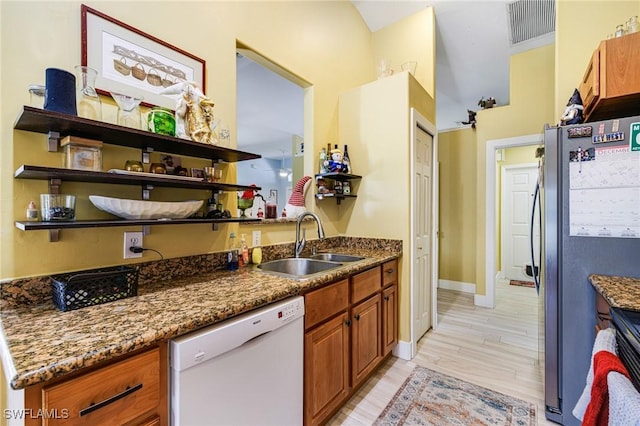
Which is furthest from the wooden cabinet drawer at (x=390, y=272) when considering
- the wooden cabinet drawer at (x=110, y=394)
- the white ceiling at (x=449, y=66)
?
the white ceiling at (x=449, y=66)

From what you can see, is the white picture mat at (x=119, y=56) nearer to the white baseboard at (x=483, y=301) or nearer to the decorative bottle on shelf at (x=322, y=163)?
the decorative bottle on shelf at (x=322, y=163)

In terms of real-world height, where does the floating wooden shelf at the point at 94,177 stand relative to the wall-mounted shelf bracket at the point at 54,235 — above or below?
above

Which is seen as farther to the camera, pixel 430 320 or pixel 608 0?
pixel 430 320

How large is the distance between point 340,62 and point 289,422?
9.55 ft

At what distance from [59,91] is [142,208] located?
0.51 meters

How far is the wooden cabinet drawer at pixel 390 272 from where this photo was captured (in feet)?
7.14

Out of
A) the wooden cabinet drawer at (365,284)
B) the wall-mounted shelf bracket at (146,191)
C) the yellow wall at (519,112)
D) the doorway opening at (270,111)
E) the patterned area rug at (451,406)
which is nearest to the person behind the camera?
the wall-mounted shelf bracket at (146,191)

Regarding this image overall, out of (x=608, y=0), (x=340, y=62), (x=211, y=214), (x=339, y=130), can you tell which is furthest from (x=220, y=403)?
(x=608, y=0)

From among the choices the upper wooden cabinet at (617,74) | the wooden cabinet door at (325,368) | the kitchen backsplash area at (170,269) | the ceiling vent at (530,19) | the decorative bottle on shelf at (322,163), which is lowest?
the wooden cabinet door at (325,368)

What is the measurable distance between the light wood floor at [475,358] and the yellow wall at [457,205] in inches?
31.0

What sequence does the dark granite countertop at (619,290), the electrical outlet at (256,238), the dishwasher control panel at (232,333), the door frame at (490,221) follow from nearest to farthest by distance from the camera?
the dishwasher control panel at (232,333) → the dark granite countertop at (619,290) → the electrical outlet at (256,238) → the door frame at (490,221)

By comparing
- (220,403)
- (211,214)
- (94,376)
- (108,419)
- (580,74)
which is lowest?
(220,403)

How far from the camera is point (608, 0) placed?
2.00 meters

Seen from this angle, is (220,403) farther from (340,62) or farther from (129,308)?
(340,62)
